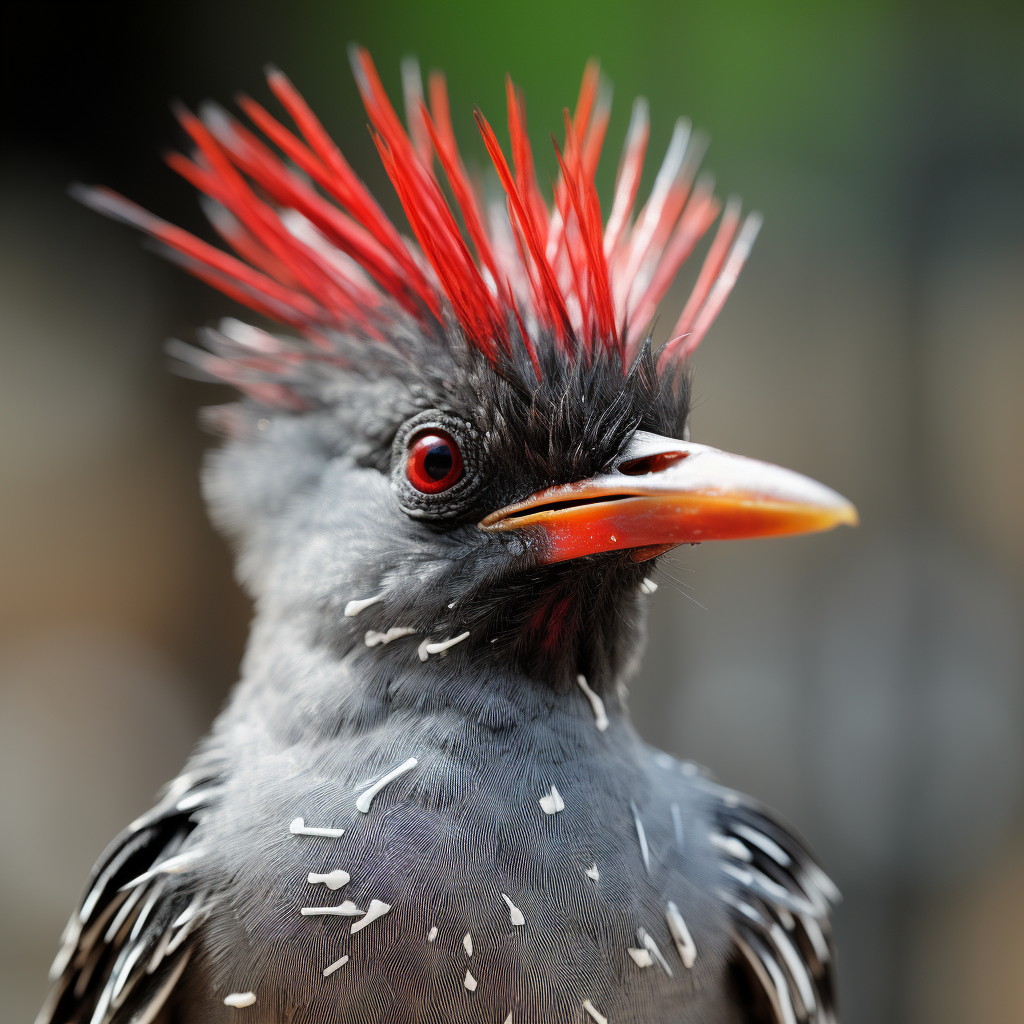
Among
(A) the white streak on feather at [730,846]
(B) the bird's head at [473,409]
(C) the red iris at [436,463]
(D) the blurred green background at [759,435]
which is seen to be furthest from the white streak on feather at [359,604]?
(D) the blurred green background at [759,435]

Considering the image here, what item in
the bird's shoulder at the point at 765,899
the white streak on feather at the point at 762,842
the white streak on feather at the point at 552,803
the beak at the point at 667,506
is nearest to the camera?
the beak at the point at 667,506

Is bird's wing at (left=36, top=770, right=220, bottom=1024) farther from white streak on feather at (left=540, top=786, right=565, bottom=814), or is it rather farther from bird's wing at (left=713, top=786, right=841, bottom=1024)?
bird's wing at (left=713, top=786, right=841, bottom=1024)

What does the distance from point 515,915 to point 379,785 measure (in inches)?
7.0

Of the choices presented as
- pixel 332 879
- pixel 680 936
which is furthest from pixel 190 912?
pixel 680 936

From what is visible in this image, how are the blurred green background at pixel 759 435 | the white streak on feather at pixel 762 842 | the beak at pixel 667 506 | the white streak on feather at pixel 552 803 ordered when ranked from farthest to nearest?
the blurred green background at pixel 759 435 → the white streak on feather at pixel 762 842 → the white streak on feather at pixel 552 803 → the beak at pixel 667 506

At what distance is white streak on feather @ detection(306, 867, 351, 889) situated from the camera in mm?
854

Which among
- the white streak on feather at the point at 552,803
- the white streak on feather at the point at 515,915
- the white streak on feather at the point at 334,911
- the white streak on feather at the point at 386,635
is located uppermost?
the white streak on feather at the point at 386,635

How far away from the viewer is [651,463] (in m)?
0.90

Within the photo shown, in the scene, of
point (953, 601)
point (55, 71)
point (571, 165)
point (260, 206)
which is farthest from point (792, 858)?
point (55, 71)

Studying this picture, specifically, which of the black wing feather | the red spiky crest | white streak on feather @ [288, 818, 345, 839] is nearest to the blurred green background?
the black wing feather

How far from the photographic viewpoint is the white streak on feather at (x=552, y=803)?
903 millimetres

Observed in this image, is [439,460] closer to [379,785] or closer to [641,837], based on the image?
[379,785]

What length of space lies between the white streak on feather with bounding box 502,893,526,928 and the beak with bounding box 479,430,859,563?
1.08 feet

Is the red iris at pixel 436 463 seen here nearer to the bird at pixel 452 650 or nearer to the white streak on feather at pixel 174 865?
the bird at pixel 452 650
